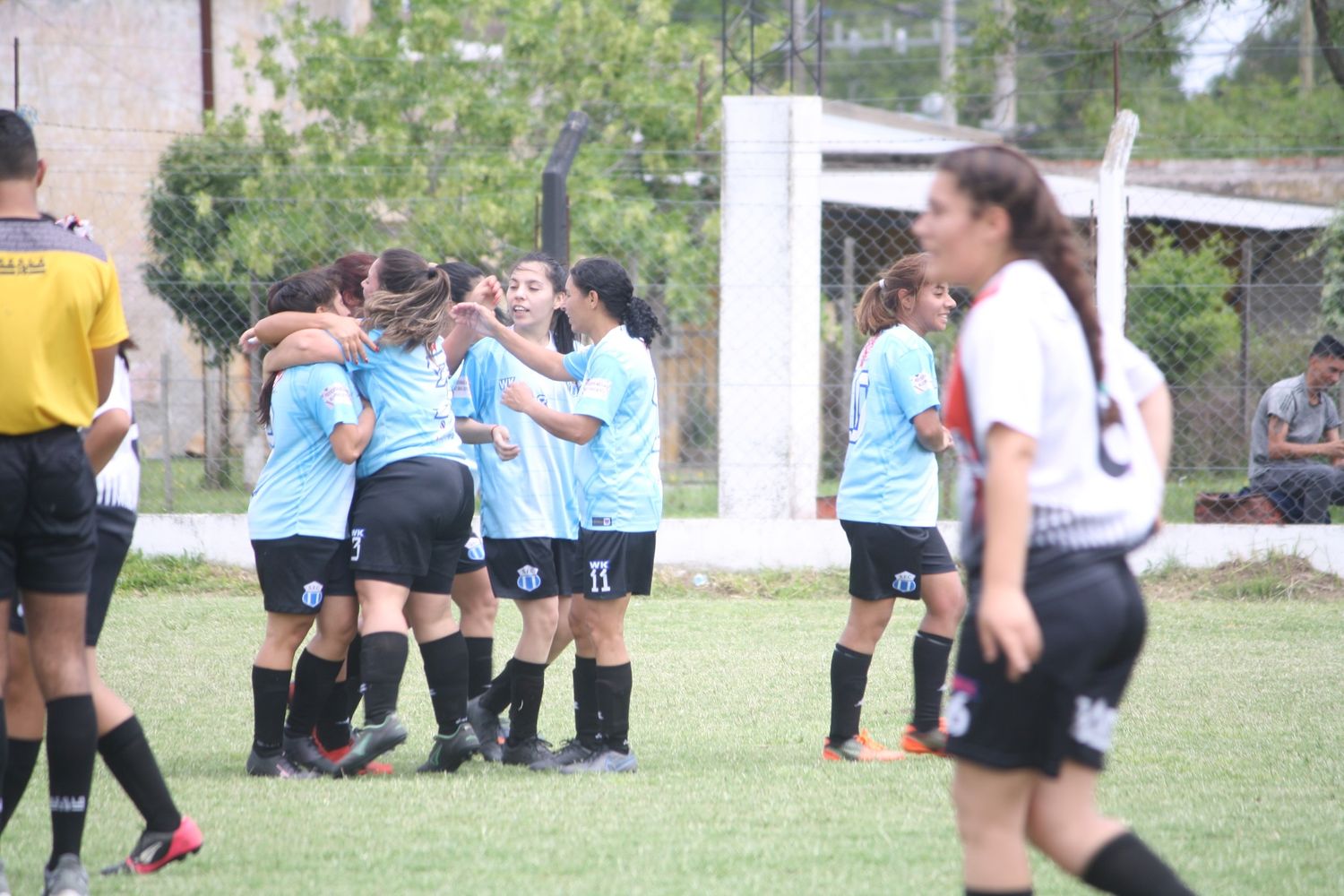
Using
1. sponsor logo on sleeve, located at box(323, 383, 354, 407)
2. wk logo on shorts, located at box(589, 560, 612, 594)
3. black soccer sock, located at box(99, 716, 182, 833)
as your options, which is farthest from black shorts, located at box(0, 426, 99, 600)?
wk logo on shorts, located at box(589, 560, 612, 594)

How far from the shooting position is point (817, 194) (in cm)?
1041

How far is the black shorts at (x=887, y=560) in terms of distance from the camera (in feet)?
17.9

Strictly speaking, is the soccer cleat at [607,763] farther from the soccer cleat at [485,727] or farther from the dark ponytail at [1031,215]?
the dark ponytail at [1031,215]

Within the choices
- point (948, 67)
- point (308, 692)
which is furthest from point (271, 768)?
point (948, 67)

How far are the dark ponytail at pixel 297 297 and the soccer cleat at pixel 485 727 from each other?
139 cm

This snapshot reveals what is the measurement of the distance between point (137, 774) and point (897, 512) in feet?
9.43

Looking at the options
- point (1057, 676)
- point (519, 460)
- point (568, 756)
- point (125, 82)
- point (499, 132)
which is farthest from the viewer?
point (125, 82)

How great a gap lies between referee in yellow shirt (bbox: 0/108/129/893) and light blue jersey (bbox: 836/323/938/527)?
9.47 feet

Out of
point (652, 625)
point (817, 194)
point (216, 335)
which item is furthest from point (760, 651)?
point (216, 335)

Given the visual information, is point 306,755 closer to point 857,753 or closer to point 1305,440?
point 857,753

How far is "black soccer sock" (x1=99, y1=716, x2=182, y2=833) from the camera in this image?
379 cm

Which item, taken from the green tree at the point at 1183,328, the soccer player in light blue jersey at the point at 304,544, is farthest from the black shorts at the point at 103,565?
the green tree at the point at 1183,328

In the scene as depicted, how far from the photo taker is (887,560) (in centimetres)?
546

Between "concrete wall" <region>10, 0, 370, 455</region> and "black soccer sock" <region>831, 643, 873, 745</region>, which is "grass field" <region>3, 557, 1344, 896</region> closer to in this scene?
"black soccer sock" <region>831, 643, 873, 745</region>
